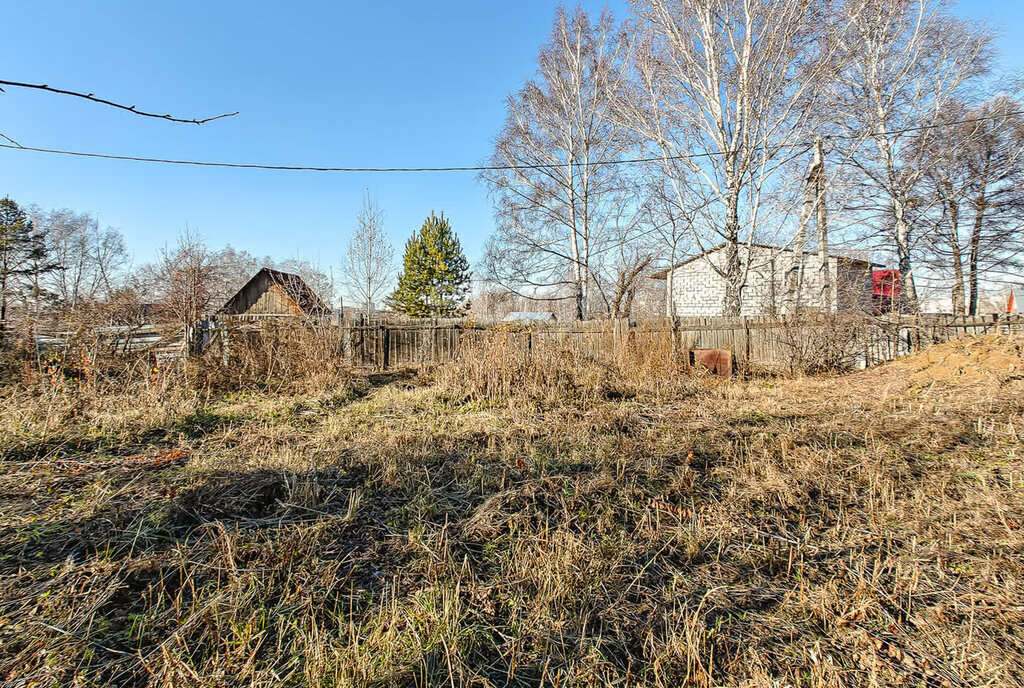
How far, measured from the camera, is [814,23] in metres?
9.25

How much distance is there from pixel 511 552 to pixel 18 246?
2916 cm

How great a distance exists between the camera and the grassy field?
1.54 meters

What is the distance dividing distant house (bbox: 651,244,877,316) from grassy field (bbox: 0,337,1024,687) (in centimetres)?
640

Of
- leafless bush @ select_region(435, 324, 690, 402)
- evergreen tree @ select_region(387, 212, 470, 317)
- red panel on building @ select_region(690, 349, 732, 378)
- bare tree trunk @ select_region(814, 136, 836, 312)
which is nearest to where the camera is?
leafless bush @ select_region(435, 324, 690, 402)

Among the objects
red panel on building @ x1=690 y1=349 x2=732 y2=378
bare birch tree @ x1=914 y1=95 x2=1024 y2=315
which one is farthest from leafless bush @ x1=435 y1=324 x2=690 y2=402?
bare birch tree @ x1=914 y1=95 x2=1024 y2=315

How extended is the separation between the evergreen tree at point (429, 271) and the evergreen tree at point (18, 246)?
16.0m

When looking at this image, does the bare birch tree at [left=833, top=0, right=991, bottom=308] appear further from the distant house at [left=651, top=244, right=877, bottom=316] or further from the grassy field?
the grassy field

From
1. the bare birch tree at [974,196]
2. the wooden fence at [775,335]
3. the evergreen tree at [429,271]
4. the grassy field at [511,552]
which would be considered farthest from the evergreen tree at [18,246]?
the bare birch tree at [974,196]

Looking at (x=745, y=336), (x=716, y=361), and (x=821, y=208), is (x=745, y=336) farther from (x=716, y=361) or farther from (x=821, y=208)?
(x=821, y=208)

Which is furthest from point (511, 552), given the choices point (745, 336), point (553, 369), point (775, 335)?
point (745, 336)

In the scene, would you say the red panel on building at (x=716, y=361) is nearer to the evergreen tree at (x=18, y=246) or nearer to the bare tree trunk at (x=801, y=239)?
the bare tree trunk at (x=801, y=239)

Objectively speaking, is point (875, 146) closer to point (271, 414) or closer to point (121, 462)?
point (271, 414)

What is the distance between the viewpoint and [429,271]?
2397 centimetres

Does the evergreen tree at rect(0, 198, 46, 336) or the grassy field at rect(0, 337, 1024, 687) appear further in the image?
the evergreen tree at rect(0, 198, 46, 336)
